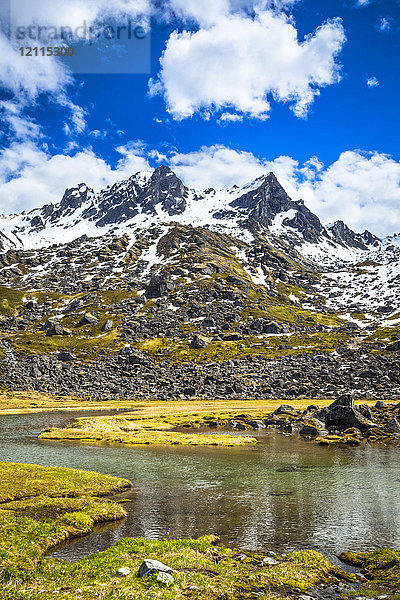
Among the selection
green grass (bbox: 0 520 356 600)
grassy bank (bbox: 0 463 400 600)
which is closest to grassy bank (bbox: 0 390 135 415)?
grassy bank (bbox: 0 463 400 600)

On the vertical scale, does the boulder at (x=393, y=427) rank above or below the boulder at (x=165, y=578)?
below

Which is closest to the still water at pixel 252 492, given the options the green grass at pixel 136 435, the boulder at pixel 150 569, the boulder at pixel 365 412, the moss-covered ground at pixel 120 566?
the moss-covered ground at pixel 120 566

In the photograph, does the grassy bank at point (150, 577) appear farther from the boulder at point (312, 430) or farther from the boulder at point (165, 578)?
the boulder at point (312, 430)

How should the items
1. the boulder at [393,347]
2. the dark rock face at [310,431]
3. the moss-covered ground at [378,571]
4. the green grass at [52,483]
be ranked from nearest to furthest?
the moss-covered ground at [378,571] → the green grass at [52,483] → the dark rock face at [310,431] → the boulder at [393,347]

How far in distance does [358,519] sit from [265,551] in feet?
36.7

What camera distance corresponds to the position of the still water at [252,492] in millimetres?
26906

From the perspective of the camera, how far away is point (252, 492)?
3838 cm

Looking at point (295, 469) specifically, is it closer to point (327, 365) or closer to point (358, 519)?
point (358, 519)

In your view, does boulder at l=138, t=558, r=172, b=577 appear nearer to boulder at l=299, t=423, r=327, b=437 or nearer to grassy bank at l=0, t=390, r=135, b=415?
boulder at l=299, t=423, r=327, b=437

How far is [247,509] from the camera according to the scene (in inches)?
1291

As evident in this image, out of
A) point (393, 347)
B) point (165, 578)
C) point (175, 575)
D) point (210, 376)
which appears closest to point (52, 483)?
point (175, 575)

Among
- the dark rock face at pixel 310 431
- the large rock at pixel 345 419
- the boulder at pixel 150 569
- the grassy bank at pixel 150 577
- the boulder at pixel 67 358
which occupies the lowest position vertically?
the dark rock face at pixel 310 431

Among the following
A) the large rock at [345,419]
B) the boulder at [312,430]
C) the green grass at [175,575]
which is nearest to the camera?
the green grass at [175,575]

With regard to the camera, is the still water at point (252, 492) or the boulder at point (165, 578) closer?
the boulder at point (165, 578)
